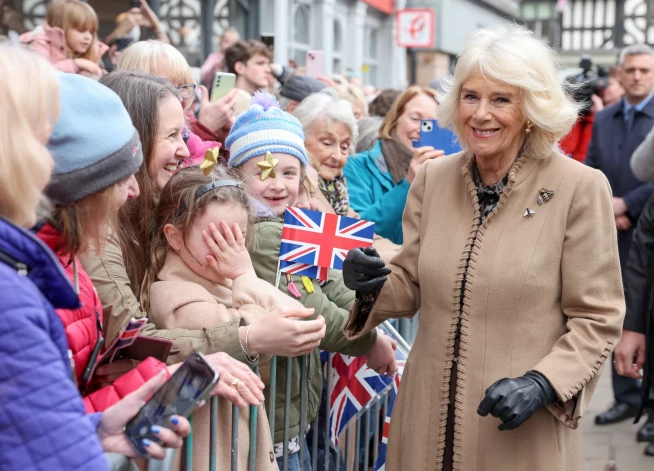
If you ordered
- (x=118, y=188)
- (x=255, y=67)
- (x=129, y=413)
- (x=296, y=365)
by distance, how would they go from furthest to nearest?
1. (x=255, y=67)
2. (x=296, y=365)
3. (x=118, y=188)
4. (x=129, y=413)

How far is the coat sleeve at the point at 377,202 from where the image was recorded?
14.6 feet

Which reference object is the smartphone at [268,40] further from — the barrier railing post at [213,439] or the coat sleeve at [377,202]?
the barrier railing post at [213,439]

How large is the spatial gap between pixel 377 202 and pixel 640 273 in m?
1.46

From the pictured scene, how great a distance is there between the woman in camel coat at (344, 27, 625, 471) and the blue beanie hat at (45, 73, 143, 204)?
949 mm

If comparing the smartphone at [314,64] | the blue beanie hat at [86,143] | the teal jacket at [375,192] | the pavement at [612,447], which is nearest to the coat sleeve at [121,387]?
the blue beanie hat at [86,143]

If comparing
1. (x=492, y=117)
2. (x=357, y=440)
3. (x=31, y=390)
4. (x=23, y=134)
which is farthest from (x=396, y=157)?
(x=31, y=390)

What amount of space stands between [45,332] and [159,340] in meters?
0.58

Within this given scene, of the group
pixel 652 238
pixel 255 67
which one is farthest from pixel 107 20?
pixel 652 238

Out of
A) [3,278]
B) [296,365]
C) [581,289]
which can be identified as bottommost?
[296,365]

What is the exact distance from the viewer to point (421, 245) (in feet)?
9.23

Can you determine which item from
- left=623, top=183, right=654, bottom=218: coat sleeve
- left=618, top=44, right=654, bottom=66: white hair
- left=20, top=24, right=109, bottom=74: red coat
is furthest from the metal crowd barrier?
left=618, top=44, right=654, bottom=66: white hair

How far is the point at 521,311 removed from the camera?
8.47 feet

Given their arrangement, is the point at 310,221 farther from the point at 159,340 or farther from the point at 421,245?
the point at 159,340

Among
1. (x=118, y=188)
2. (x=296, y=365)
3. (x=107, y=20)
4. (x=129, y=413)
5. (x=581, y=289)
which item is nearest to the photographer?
(x=129, y=413)
